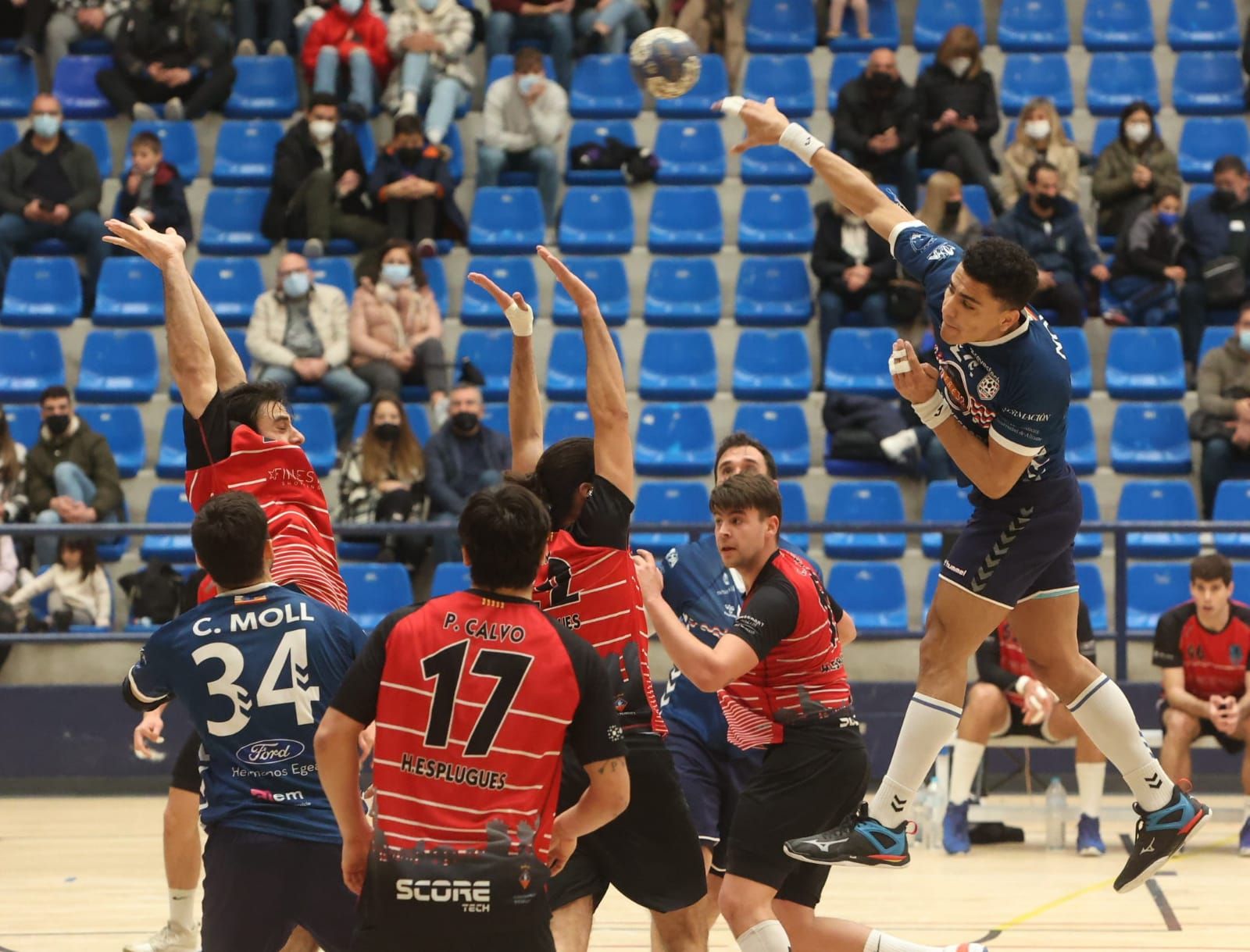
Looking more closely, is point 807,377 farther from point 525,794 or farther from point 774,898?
point 525,794

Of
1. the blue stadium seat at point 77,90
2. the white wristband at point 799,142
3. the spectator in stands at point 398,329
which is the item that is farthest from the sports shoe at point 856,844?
the blue stadium seat at point 77,90

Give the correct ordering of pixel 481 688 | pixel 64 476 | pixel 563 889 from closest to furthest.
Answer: pixel 481 688 → pixel 563 889 → pixel 64 476

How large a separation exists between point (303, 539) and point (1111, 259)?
9265 millimetres

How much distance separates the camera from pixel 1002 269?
5328 mm

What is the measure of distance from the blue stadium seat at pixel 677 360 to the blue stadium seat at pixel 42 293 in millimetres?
4390

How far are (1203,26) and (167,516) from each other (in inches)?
370

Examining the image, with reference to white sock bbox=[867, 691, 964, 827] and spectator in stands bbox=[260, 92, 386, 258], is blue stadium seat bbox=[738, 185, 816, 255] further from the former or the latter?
white sock bbox=[867, 691, 964, 827]

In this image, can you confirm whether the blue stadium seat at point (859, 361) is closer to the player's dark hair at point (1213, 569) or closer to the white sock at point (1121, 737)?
the player's dark hair at point (1213, 569)

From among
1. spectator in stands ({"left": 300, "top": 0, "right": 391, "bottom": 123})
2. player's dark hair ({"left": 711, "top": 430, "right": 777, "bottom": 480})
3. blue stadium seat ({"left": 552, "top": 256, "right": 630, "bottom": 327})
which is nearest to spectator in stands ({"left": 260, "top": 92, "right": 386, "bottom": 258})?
spectator in stands ({"left": 300, "top": 0, "right": 391, "bottom": 123})

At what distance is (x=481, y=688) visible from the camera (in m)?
4.05

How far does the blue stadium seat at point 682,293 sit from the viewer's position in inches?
534

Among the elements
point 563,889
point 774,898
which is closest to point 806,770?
point 774,898

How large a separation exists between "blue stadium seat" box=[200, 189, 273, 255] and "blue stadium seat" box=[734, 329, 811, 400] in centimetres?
385

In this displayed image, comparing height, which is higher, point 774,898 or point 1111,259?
point 1111,259
